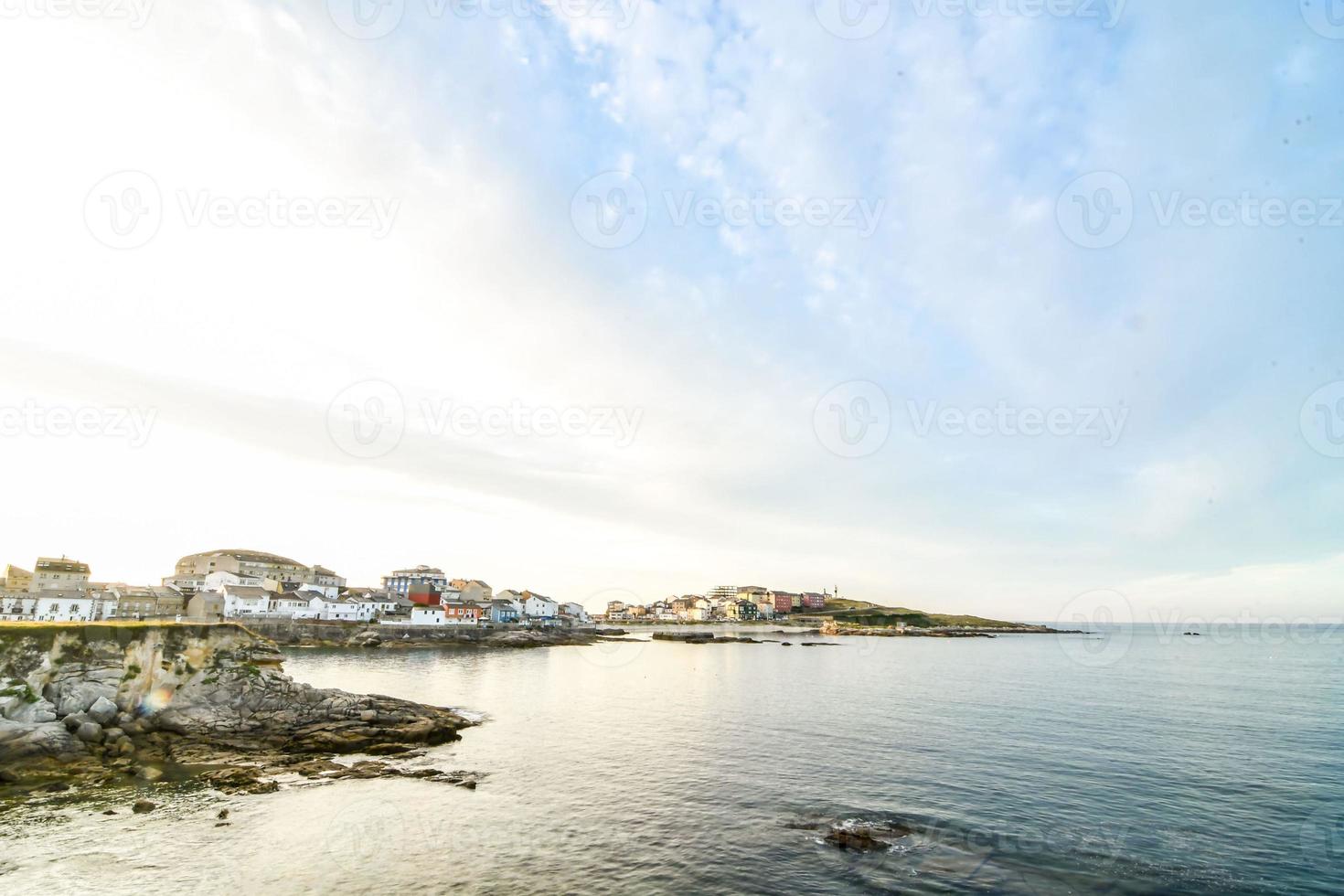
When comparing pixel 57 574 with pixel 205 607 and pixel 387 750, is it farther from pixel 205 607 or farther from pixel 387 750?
pixel 387 750

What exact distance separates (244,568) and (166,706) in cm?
13852

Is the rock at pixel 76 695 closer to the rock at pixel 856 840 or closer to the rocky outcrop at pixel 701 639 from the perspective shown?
the rock at pixel 856 840

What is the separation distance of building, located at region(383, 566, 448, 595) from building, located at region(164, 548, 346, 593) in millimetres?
14828

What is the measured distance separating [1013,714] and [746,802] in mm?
35004

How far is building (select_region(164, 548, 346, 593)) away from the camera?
14825 centimetres

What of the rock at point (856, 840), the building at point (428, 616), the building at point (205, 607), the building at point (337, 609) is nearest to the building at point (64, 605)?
the building at point (205, 607)

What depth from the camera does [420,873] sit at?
20984mm

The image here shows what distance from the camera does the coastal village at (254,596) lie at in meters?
102

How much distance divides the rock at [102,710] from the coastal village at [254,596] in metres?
61.6

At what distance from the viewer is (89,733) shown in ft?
107

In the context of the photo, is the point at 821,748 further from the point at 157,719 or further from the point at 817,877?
the point at 157,719

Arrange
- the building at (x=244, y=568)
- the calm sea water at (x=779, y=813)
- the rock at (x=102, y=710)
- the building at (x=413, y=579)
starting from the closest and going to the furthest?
the calm sea water at (x=779, y=813) → the rock at (x=102, y=710) → the building at (x=244, y=568) → the building at (x=413, y=579)

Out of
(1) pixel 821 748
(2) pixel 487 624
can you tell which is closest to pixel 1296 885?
(1) pixel 821 748

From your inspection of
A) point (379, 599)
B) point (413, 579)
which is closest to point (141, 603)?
point (379, 599)
